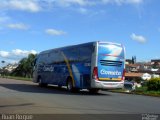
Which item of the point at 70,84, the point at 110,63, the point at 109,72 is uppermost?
the point at 110,63

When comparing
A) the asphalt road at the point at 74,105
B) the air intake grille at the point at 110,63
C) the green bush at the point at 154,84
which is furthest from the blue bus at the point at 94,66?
the green bush at the point at 154,84

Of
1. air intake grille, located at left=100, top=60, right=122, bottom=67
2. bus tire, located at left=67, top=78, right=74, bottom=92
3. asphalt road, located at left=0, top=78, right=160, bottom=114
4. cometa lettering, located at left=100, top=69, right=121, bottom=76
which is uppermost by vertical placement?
air intake grille, located at left=100, top=60, right=122, bottom=67

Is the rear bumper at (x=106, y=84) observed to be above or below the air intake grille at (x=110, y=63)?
below

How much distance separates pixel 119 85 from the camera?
27359 millimetres

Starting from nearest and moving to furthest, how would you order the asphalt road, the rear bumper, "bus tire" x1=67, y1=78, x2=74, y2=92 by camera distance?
1. the asphalt road
2. the rear bumper
3. "bus tire" x1=67, y1=78, x2=74, y2=92

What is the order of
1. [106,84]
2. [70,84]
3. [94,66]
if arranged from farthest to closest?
[70,84] → [106,84] → [94,66]

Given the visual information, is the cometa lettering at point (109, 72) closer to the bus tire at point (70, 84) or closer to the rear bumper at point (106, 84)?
the rear bumper at point (106, 84)

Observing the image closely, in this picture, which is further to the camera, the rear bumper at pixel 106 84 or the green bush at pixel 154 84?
the green bush at pixel 154 84

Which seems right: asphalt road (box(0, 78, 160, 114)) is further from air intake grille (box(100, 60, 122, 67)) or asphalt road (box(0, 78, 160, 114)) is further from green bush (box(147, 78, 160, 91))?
green bush (box(147, 78, 160, 91))

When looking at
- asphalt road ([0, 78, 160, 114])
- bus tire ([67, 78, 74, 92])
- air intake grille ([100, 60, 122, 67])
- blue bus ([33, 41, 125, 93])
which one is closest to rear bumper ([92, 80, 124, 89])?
blue bus ([33, 41, 125, 93])

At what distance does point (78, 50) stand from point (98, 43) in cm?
263

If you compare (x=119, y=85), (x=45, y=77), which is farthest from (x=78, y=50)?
(x=45, y=77)

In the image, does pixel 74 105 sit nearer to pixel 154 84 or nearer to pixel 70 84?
pixel 70 84

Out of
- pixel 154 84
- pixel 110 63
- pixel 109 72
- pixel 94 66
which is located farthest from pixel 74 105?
pixel 154 84
